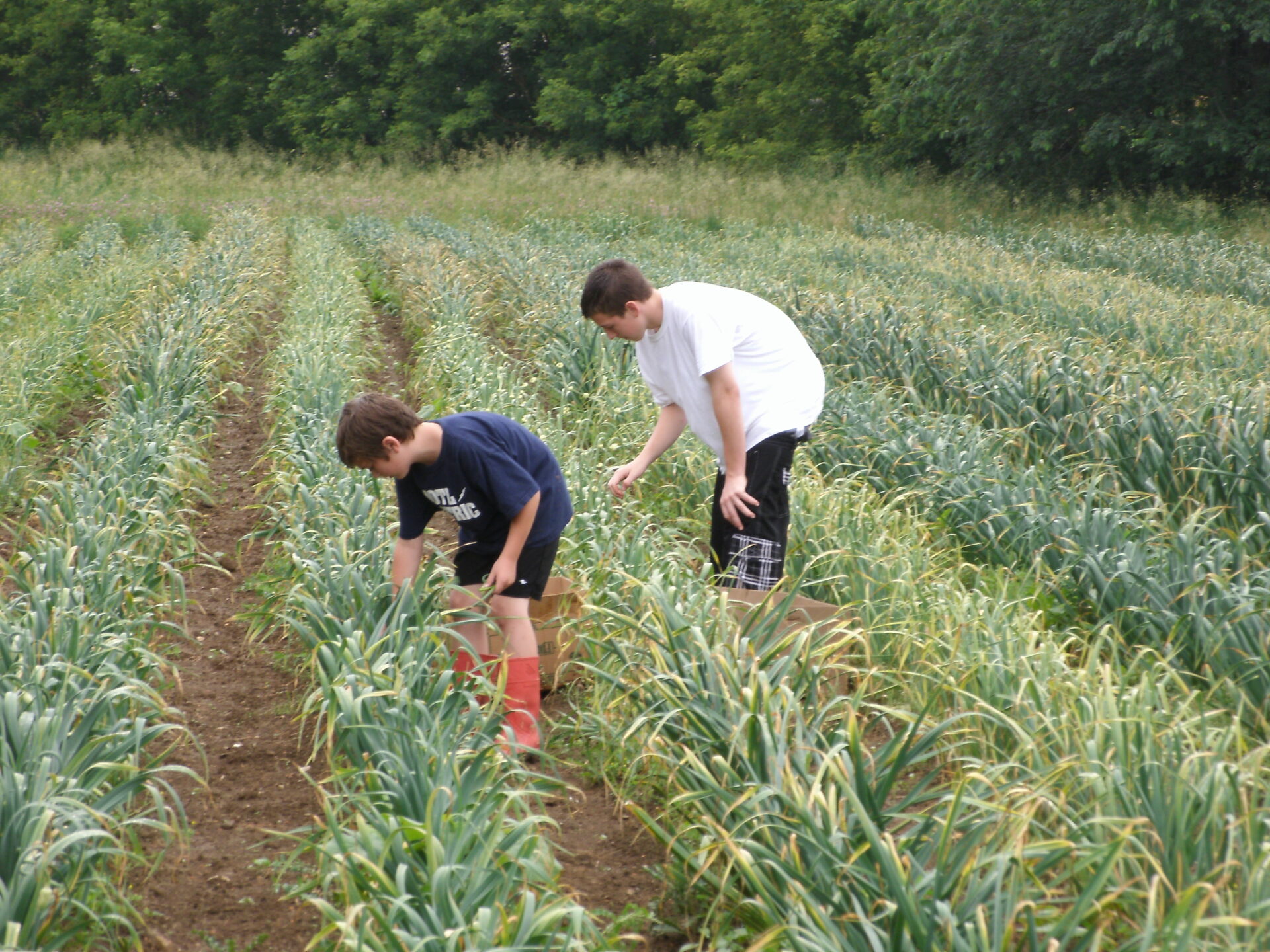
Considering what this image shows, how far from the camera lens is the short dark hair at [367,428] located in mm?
3105

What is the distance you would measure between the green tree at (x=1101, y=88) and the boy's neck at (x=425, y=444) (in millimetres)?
18795

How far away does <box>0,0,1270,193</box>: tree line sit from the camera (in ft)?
66.9

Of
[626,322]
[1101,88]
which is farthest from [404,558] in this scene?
[1101,88]

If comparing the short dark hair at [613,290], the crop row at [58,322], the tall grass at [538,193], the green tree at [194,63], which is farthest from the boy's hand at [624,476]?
the green tree at [194,63]

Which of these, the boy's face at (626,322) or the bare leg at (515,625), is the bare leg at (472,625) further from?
the boy's face at (626,322)

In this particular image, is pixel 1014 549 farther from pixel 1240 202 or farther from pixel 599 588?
pixel 1240 202

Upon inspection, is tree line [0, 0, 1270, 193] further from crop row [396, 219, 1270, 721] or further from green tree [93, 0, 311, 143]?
crop row [396, 219, 1270, 721]

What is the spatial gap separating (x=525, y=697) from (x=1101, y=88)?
2126 centimetres

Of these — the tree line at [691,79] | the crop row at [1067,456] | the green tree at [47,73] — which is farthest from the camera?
the green tree at [47,73]

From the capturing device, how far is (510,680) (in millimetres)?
3426

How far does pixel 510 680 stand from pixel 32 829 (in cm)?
138

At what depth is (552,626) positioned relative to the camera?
3912 millimetres

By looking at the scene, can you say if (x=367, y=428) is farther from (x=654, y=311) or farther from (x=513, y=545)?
(x=654, y=311)

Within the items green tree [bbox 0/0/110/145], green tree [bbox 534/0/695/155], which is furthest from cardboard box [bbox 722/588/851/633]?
green tree [bbox 0/0/110/145]
